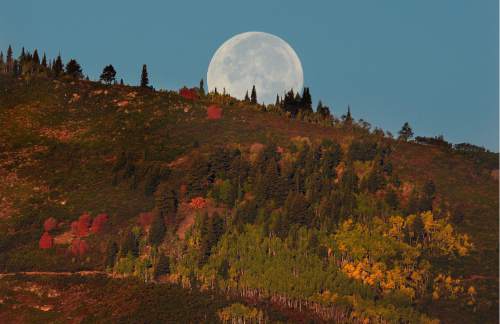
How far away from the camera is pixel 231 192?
472 feet

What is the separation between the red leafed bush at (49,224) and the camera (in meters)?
141

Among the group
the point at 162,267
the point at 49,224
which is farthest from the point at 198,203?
the point at 49,224

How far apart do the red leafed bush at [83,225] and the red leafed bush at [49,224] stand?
4.79 meters

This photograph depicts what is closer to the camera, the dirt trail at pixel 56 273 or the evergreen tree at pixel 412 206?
the dirt trail at pixel 56 273

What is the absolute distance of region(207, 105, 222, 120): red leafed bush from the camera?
624 ft

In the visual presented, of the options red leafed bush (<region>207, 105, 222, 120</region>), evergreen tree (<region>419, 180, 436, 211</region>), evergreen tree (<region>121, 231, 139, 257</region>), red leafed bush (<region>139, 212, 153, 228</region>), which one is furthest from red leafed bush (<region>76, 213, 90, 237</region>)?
evergreen tree (<region>419, 180, 436, 211</region>)

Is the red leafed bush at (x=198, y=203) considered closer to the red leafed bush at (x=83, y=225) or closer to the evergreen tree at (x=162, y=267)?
the red leafed bush at (x=83, y=225)

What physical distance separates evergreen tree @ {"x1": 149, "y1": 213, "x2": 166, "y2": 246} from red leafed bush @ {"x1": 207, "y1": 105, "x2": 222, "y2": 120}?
5856 centimetres

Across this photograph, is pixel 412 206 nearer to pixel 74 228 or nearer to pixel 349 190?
pixel 349 190

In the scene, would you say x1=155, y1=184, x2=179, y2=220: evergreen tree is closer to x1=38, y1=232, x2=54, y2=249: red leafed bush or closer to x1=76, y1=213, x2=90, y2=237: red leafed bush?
x1=76, y1=213, x2=90, y2=237: red leafed bush

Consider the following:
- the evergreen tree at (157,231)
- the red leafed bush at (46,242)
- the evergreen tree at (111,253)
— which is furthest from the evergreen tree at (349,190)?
the red leafed bush at (46,242)

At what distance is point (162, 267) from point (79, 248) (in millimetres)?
19139

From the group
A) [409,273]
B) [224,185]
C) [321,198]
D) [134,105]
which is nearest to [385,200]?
[321,198]

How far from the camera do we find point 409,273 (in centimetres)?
11594
